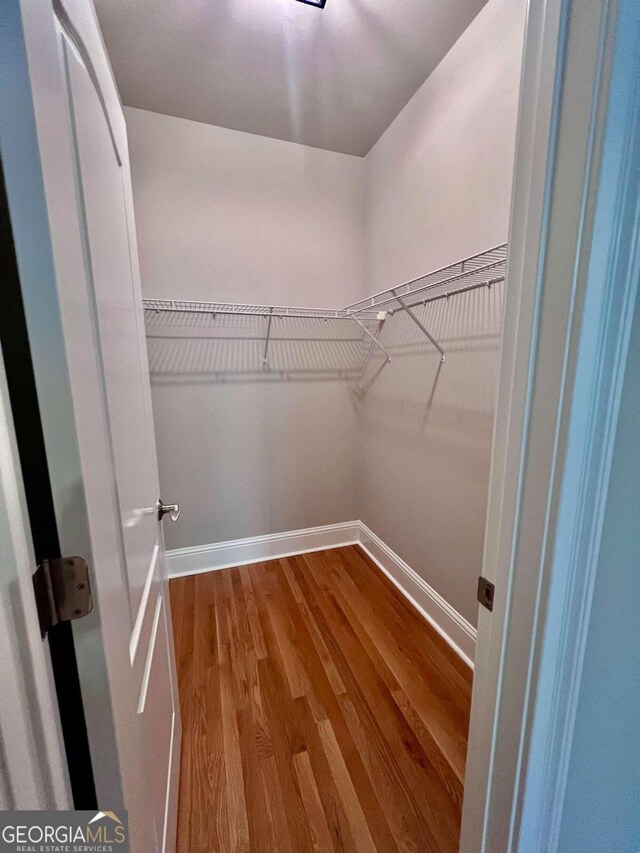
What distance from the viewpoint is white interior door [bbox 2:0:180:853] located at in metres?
0.36

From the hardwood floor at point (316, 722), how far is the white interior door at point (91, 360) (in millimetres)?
382

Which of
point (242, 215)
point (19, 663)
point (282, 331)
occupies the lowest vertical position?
point (19, 663)

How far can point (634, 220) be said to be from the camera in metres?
0.47

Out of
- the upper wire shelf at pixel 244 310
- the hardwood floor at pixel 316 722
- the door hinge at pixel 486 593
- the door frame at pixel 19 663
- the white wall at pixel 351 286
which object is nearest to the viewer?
the door frame at pixel 19 663

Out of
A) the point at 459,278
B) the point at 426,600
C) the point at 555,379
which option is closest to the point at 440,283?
the point at 459,278

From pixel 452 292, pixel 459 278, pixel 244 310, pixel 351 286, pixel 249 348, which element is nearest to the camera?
pixel 459 278

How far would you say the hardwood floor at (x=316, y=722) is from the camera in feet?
3.28

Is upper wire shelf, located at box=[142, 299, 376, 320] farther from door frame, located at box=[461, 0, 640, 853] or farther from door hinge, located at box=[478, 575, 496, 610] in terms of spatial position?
door hinge, located at box=[478, 575, 496, 610]

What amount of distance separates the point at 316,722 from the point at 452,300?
189 cm

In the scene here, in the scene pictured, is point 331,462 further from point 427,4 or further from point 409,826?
point 427,4

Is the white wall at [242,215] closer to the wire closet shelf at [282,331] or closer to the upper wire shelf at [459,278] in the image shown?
the wire closet shelf at [282,331]

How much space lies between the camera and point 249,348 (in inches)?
84.7

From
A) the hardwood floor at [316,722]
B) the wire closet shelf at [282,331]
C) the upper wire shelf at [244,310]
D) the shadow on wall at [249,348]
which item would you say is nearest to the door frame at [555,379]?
the hardwood floor at [316,722]

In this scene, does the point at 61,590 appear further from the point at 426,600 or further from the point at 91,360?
the point at 426,600
